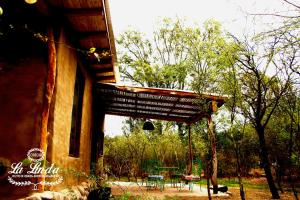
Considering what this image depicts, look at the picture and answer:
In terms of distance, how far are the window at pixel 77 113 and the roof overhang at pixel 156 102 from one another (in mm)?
1678

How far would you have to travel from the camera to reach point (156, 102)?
9469 mm

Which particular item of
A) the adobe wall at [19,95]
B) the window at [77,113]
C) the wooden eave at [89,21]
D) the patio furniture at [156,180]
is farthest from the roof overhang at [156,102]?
the adobe wall at [19,95]

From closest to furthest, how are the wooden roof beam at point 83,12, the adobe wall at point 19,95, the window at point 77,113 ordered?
1. the adobe wall at point 19,95
2. the wooden roof beam at point 83,12
3. the window at point 77,113

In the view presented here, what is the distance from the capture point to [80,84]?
21.3 feet

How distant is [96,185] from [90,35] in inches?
140

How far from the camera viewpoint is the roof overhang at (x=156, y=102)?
7945mm

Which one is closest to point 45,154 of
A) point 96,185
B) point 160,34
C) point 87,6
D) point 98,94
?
point 87,6

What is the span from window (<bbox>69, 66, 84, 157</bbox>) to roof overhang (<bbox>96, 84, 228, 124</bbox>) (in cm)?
168

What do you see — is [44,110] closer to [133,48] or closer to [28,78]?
[28,78]

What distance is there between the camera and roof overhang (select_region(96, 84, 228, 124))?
26.1 ft

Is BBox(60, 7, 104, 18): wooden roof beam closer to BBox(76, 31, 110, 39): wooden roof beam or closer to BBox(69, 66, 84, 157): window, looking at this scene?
BBox(76, 31, 110, 39): wooden roof beam

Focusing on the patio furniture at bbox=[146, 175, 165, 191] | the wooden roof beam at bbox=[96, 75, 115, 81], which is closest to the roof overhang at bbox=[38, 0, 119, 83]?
the wooden roof beam at bbox=[96, 75, 115, 81]

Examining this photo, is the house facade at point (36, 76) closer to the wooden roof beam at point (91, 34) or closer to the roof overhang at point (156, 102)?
the wooden roof beam at point (91, 34)

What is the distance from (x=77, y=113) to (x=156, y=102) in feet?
12.1
